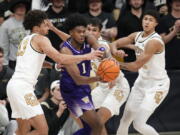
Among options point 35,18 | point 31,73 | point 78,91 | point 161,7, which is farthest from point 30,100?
point 161,7

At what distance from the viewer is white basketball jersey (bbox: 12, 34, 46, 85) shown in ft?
32.7

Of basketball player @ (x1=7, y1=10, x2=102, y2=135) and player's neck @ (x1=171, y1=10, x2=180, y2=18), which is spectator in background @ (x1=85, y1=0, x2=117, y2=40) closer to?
player's neck @ (x1=171, y1=10, x2=180, y2=18)

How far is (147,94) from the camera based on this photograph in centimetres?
1123

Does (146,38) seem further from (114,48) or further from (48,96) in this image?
(48,96)

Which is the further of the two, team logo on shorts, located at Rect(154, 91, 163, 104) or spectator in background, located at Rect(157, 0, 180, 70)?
spectator in background, located at Rect(157, 0, 180, 70)

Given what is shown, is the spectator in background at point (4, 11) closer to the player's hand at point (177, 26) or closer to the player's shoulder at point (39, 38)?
the player's hand at point (177, 26)

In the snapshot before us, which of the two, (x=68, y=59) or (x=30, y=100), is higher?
(x=68, y=59)

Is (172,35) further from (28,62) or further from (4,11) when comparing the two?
(28,62)

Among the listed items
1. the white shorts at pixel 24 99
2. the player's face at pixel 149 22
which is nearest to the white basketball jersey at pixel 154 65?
the player's face at pixel 149 22

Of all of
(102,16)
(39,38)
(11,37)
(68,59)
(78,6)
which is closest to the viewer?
(68,59)

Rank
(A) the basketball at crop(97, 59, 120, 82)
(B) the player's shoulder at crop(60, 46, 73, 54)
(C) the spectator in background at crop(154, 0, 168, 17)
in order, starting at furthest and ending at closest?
1. (C) the spectator in background at crop(154, 0, 168, 17)
2. (B) the player's shoulder at crop(60, 46, 73, 54)
3. (A) the basketball at crop(97, 59, 120, 82)

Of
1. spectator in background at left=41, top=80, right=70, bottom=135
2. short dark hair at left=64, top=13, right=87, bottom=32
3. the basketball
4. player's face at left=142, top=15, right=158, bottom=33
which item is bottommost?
spectator in background at left=41, top=80, right=70, bottom=135

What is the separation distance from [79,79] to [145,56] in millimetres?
1346

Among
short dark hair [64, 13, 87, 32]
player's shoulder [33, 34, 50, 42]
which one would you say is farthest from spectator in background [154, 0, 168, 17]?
player's shoulder [33, 34, 50, 42]
